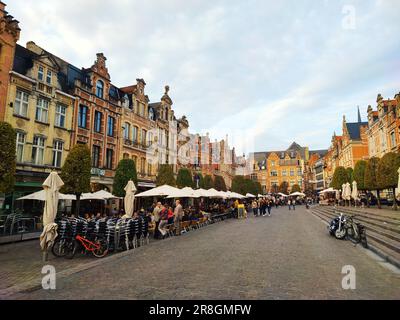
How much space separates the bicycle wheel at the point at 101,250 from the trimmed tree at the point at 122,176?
1210 cm

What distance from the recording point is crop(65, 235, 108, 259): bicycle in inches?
377

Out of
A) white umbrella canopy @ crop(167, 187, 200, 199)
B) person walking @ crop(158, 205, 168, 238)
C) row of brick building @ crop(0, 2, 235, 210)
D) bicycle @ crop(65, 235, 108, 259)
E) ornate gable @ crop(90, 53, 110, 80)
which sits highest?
ornate gable @ crop(90, 53, 110, 80)

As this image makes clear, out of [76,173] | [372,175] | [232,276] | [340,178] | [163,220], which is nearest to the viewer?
[232,276]

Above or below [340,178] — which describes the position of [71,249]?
below

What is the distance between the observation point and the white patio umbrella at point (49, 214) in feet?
28.6

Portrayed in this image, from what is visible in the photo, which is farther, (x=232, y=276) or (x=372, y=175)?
(x=372, y=175)

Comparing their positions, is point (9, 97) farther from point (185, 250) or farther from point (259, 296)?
point (259, 296)

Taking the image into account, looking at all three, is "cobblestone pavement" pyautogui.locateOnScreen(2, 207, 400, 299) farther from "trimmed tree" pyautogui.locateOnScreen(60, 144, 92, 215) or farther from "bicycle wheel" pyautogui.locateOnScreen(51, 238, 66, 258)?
"trimmed tree" pyautogui.locateOnScreen(60, 144, 92, 215)

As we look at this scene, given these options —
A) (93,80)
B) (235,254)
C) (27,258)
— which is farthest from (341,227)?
(93,80)

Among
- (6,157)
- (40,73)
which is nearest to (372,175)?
A: (6,157)

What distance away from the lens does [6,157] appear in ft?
40.1

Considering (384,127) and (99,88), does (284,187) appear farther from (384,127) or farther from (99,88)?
(99,88)

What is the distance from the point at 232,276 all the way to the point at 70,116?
70.3 feet

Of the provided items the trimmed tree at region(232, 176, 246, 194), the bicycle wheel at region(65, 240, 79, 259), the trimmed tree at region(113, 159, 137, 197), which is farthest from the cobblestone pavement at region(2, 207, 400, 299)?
the trimmed tree at region(232, 176, 246, 194)
